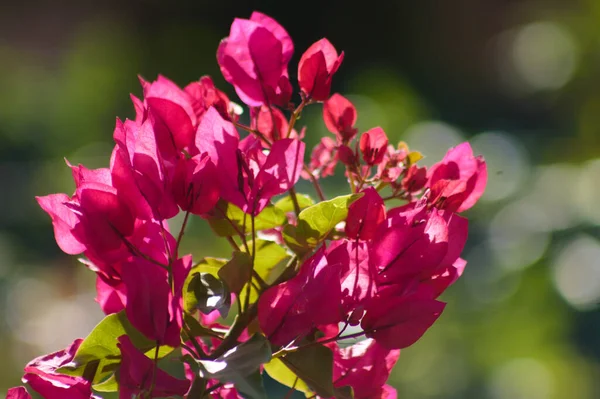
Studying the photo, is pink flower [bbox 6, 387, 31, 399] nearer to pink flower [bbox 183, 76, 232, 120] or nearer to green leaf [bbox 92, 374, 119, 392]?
A: green leaf [bbox 92, 374, 119, 392]

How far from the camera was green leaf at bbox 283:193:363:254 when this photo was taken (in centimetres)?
34

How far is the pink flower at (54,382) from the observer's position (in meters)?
0.34

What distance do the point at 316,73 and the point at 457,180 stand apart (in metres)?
0.09

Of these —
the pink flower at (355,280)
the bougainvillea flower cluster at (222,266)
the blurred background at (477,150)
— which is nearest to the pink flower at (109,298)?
the bougainvillea flower cluster at (222,266)

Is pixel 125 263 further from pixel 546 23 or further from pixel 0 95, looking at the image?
pixel 546 23

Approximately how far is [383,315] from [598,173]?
191 centimetres

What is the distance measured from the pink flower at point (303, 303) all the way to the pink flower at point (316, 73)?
0.10m

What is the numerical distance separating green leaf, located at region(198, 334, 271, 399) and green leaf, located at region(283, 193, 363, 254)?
2.5 inches

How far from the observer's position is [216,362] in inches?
11.8

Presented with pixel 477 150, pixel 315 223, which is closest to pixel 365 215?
pixel 315 223

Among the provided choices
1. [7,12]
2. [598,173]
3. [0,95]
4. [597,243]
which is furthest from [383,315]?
[7,12]

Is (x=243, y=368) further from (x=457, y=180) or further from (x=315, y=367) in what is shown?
(x=457, y=180)

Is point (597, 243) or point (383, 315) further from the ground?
point (383, 315)

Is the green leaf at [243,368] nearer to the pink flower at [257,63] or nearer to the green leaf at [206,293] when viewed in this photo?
the green leaf at [206,293]
